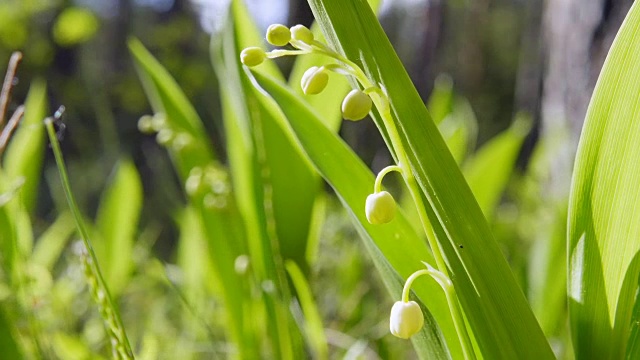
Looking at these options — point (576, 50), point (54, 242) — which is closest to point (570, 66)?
point (576, 50)

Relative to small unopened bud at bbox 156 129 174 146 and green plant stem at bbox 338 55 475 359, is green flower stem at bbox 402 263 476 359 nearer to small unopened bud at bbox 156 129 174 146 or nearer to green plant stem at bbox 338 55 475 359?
green plant stem at bbox 338 55 475 359

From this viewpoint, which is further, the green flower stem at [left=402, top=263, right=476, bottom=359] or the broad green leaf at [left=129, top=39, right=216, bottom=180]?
the broad green leaf at [left=129, top=39, right=216, bottom=180]

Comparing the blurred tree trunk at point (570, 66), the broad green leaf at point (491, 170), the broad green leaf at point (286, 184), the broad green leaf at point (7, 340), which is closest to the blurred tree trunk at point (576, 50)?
the blurred tree trunk at point (570, 66)

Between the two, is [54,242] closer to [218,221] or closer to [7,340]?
[218,221]

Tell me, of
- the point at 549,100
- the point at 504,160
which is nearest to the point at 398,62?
the point at 504,160

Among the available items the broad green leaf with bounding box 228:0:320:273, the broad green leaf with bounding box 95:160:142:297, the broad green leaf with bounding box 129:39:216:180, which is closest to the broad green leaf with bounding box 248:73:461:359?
the broad green leaf with bounding box 228:0:320:273

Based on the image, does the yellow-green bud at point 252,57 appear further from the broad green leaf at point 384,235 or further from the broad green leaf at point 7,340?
the broad green leaf at point 7,340

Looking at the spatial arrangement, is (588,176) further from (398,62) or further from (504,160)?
(504,160)
